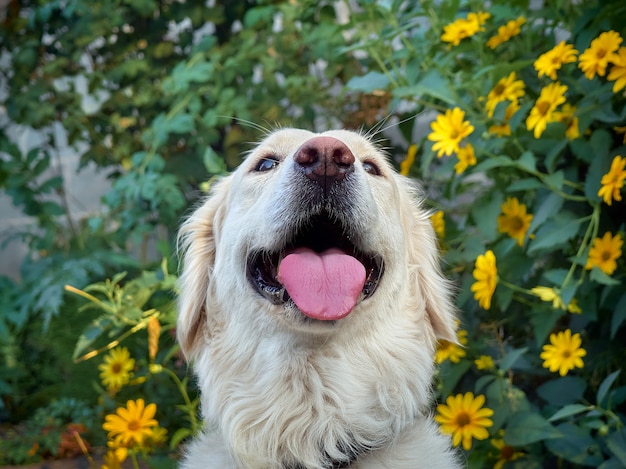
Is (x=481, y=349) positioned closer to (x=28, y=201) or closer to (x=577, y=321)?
(x=577, y=321)

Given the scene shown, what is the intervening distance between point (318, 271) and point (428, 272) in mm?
634

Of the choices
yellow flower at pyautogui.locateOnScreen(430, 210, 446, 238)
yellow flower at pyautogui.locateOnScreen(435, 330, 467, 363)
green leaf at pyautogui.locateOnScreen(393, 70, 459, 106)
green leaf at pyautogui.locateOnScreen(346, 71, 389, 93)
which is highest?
green leaf at pyautogui.locateOnScreen(393, 70, 459, 106)

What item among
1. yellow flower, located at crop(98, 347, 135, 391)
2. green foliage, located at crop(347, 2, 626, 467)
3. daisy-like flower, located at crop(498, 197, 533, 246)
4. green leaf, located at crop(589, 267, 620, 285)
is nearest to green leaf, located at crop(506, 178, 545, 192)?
green foliage, located at crop(347, 2, 626, 467)

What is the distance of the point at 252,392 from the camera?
2158 mm

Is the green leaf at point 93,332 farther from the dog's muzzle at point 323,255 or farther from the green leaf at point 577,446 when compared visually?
the green leaf at point 577,446

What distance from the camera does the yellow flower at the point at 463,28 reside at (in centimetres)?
262

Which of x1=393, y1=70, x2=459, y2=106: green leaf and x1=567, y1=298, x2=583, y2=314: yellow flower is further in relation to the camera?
x1=393, y1=70, x2=459, y2=106: green leaf

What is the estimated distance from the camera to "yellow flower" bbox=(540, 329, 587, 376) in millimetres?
2443

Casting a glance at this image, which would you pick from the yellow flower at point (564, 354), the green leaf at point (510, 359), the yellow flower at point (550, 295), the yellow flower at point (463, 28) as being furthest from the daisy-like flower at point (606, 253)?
the yellow flower at point (463, 28)

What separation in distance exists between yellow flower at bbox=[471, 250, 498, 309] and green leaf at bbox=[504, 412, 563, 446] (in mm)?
396

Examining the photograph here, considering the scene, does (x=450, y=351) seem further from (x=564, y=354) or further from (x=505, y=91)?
(x=505, y=91)

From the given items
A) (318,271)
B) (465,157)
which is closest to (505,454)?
(465,157)

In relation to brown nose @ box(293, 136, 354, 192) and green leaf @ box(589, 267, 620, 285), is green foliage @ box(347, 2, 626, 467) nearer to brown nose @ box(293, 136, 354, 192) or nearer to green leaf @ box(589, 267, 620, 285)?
green leaf @ box(589, 267, 620, 285)

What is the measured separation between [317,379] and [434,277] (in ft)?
2.01
